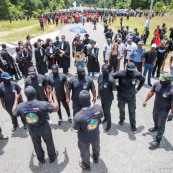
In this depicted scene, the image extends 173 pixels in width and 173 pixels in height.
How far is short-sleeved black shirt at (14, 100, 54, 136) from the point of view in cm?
400

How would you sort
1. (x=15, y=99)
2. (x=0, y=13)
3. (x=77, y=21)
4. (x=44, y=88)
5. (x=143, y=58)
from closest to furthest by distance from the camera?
(x=15, y=99), (x=44, y=88), (x=143, y=58), (x=77, y=21), (x=0, y=13)

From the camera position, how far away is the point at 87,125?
12.9 ft

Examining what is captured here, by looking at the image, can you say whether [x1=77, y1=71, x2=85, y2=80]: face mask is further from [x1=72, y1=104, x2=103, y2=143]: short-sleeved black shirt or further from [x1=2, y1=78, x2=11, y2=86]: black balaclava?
[x1=2, y1=78, x2=11, y2=86]: black balaclava

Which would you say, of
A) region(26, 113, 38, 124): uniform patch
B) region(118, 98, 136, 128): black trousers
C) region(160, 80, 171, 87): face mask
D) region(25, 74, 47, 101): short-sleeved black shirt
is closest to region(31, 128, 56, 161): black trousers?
region(26, 113, 38, 124): uniform patch

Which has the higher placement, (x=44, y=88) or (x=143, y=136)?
(x=44, y=88)

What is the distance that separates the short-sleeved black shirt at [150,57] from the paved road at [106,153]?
10.6 feet

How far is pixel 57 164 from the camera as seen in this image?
4.86 meters

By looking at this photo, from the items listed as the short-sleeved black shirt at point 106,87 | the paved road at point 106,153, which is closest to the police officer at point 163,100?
the paved road at point 106,153

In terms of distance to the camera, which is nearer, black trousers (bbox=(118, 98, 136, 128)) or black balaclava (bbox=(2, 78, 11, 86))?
black balaclava (bbox=(2, 78, 11, 86))

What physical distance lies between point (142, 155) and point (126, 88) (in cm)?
180

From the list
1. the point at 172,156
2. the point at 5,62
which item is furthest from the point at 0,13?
the point at 172,156

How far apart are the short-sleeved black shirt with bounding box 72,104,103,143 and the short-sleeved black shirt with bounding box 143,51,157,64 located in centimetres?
Result: 542

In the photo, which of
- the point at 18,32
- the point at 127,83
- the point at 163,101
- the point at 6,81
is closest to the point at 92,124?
the point at 127,83

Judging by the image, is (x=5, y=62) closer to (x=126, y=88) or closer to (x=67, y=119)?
(x=67, y=119)
